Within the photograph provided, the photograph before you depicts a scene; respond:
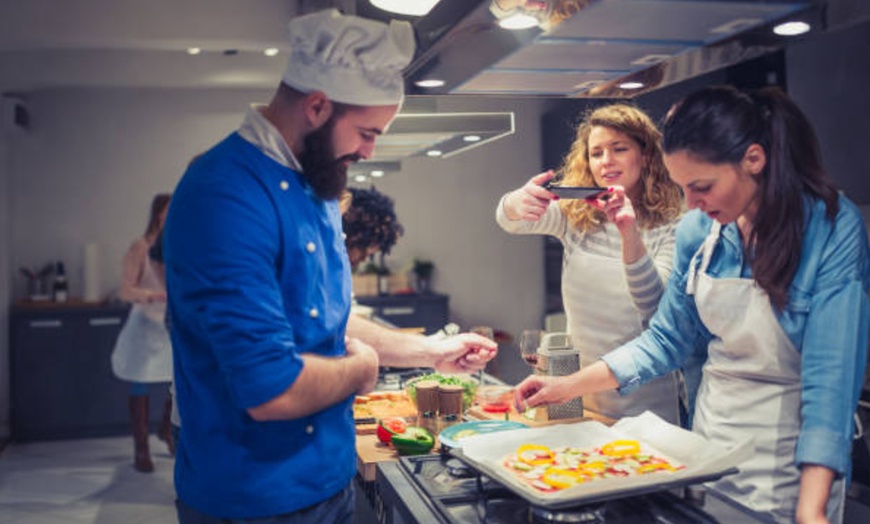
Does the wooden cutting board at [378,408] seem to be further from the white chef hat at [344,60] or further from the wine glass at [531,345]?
the white chef hat at [344,60]

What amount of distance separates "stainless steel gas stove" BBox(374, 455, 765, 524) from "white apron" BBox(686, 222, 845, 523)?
266 mm

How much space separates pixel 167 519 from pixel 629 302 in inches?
114

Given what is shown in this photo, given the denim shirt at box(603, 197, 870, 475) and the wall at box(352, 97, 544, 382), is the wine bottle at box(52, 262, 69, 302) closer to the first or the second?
the wall at box(352, 97, 544, 382)

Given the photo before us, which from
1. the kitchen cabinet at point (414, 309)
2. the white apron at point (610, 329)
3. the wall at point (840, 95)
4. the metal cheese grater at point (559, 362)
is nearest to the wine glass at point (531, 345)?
the metal cheese grater at point (559, 362)

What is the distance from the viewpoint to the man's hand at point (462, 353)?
5.81 ft

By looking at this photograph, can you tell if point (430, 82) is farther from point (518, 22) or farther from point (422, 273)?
point (422, 273)

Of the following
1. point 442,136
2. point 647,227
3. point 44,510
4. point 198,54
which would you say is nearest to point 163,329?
point 44,510

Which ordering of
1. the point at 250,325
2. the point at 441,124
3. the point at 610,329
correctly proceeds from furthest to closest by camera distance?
the point at 441,124
the point at 610,329
the point at 250,325

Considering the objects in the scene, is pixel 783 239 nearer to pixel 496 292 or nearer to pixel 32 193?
pixel 496 292

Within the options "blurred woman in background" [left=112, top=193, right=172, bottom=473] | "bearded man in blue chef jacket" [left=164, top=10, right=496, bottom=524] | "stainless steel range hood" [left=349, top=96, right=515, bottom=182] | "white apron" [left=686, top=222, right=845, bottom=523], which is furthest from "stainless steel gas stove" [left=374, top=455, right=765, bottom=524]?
"blurred woman in background" [left=112, top=193, right=172, bottom=473]

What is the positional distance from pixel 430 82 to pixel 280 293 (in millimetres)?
695

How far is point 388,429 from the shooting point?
73.1 inches

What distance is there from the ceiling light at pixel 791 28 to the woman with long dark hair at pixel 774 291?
172 millimetres

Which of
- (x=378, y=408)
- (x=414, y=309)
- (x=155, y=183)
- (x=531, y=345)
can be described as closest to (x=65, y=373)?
(x=155, y=183)
